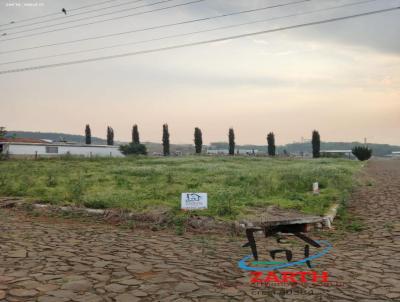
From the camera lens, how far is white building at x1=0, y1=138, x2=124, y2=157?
55406 mm

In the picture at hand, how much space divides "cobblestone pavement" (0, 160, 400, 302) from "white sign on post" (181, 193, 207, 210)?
1.30 metres

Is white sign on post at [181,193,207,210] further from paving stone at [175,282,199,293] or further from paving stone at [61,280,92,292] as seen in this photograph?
paving stone at [61,280,92,292]

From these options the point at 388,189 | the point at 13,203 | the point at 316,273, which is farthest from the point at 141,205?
the point at 388,189

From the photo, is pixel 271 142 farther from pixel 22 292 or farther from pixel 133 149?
pixel 22 292

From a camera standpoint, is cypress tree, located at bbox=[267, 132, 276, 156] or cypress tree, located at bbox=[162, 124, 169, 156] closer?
cypress tree, located at bbox=[267, 132, 276, 156]

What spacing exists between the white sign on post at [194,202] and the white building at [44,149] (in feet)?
151

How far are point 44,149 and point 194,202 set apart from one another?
56253 millimetres

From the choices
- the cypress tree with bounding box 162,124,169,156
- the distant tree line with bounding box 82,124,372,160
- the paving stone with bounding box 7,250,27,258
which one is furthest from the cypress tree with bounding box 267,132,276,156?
the paving stone with bounding box 7,250,27,258

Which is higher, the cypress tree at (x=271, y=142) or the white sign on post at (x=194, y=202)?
the cypress tree at (x=271, y=142)

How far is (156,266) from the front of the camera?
6203 mm

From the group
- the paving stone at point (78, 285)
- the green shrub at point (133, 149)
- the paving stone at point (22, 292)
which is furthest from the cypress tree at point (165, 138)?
the paving stone at point (22, 292)

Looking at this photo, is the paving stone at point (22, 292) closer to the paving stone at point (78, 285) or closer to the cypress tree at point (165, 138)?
the paving stone at point (78, 285)

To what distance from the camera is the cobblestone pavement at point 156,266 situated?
4982mm

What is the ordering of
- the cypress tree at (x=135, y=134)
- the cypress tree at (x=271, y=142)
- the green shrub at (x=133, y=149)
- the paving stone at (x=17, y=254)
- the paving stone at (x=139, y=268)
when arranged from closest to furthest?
the paving stone at (x=139, y=268) → the paving stone at (x=17, y=254) → the green shrub at (x=133, y=149) → the cypress tree at (x=271, y=142) → the cypress tree at (x=135, y=134)
